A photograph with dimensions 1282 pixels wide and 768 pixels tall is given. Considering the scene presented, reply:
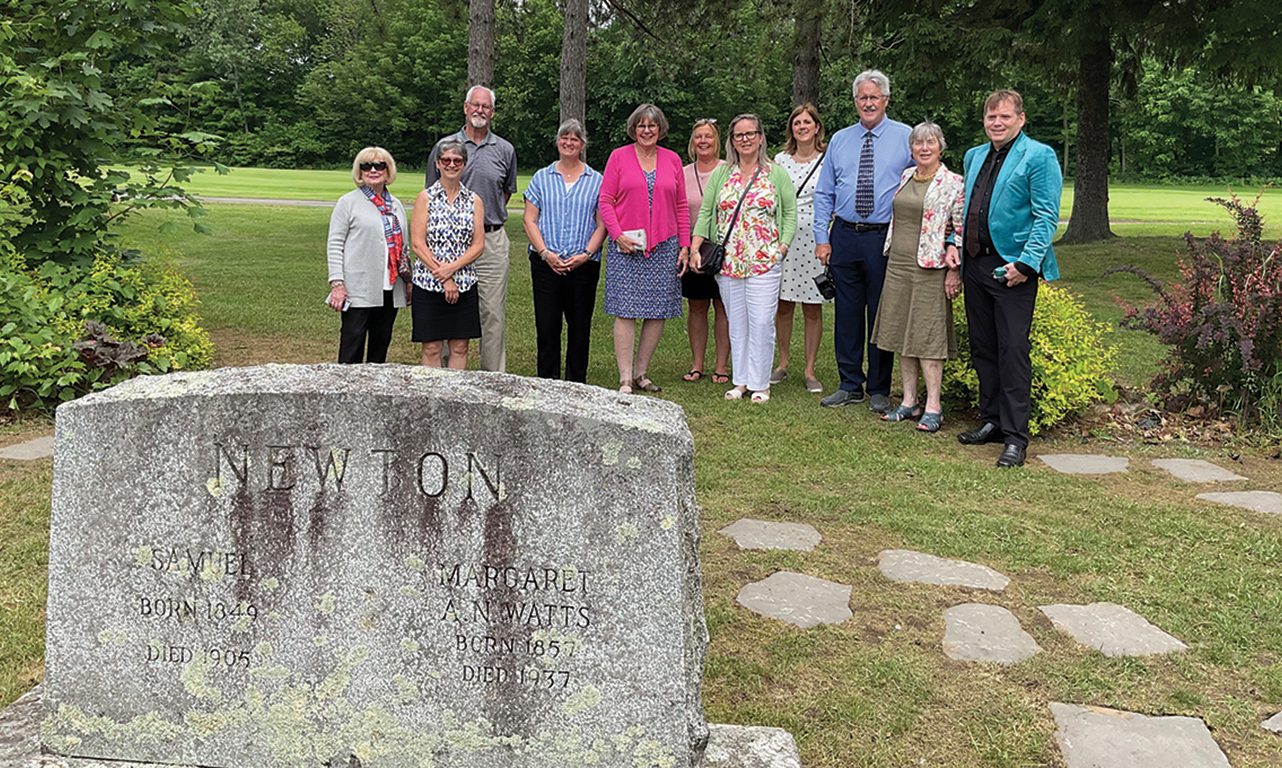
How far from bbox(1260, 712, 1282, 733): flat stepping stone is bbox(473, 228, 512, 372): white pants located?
15.3 ft

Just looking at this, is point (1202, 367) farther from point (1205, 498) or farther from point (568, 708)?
point (568, 708)

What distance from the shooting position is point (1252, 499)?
499 cm

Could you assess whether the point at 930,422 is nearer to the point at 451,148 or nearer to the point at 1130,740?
the point at 451,148

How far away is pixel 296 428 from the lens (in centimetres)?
226

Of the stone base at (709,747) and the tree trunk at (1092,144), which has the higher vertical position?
the tree trunk at (1092,144)

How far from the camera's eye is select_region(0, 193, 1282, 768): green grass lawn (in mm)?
3008

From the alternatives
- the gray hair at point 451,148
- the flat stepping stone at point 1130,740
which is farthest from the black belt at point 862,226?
the flat stepping stone at point 1130,740

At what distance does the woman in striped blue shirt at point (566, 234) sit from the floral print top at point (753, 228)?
84 cm

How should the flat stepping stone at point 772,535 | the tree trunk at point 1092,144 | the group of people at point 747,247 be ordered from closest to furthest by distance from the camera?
the flat stepping stone at point 772,535 < the group of people at point 747,247 < the tree trunk at point 1092,144

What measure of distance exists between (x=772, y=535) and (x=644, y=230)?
2.83 m

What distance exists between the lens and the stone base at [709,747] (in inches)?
93.4

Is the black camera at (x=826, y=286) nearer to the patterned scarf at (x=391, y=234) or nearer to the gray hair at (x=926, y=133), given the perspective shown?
the gray hair at (x=926, y=133)

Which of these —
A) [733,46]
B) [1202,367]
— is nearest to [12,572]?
[1202,367]

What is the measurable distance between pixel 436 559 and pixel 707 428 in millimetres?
4086
